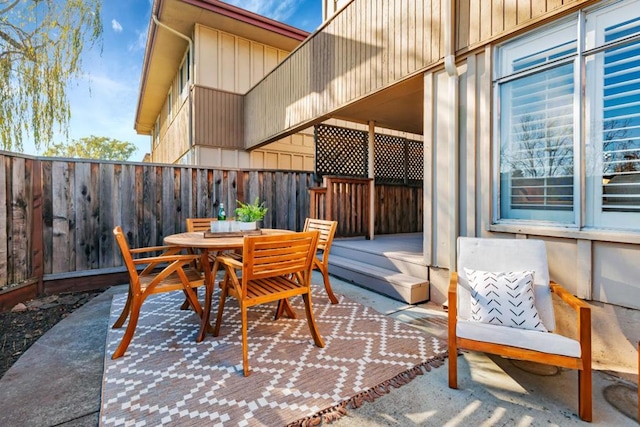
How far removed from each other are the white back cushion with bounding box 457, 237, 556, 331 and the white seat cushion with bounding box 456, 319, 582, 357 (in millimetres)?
324

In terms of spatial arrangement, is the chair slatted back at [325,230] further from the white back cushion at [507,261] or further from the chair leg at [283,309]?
the white back cushion at [507,261]

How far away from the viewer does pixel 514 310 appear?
1920mm

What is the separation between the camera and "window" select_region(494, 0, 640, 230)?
200cm

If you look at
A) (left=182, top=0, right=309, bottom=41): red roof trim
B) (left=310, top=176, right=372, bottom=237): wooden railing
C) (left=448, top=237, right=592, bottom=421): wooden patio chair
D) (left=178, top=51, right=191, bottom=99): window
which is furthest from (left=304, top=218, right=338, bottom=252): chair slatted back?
(left=178, top=51, right=191, bottom=99): window

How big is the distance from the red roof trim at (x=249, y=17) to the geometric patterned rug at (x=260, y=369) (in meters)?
6.18

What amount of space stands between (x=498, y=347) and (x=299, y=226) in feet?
13.7

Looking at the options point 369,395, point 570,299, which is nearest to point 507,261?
point 570,299

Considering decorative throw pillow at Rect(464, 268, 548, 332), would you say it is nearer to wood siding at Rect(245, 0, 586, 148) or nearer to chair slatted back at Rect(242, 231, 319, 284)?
chair slatted back at Rect(242, 231, 319, 284)

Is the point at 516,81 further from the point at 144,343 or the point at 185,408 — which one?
the point at 144,343

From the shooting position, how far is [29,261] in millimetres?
3488

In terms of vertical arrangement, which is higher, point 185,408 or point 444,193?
point 444,193

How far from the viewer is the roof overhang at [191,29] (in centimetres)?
628

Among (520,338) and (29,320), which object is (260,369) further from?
(29,320)

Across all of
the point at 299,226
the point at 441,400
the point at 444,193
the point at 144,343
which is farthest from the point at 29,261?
the point at 444,193
